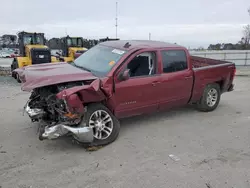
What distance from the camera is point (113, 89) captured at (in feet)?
16.0

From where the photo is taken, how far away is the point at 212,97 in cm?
706

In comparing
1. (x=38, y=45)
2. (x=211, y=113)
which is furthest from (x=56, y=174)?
(x=38, y=45)

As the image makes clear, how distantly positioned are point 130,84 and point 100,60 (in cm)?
91

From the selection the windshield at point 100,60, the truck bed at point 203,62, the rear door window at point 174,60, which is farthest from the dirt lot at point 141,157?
the truck bed at point 203,62

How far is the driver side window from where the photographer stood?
525 centimetres

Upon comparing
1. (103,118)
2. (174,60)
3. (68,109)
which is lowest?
(103,118)

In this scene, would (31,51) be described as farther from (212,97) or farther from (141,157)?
(141,157)

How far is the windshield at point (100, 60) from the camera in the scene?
5.09 meters

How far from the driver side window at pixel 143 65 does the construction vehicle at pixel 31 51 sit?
909 cm

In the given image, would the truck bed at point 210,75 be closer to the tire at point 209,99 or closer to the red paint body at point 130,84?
the red paint body at point 130,84

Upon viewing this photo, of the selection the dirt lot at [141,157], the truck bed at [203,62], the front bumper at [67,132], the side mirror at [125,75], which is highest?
the truck bed at [203,62]

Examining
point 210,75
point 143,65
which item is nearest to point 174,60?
point 143,65

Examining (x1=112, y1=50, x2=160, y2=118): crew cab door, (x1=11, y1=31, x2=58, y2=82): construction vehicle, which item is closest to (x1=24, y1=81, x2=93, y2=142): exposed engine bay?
(x1=112, y1=50, x2=160, y2=118): crew cab door

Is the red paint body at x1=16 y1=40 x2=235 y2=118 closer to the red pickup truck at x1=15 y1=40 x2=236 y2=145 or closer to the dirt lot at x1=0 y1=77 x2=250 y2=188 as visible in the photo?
the red pickup truck at x1=15 y1=40 x2=236 y2=145
